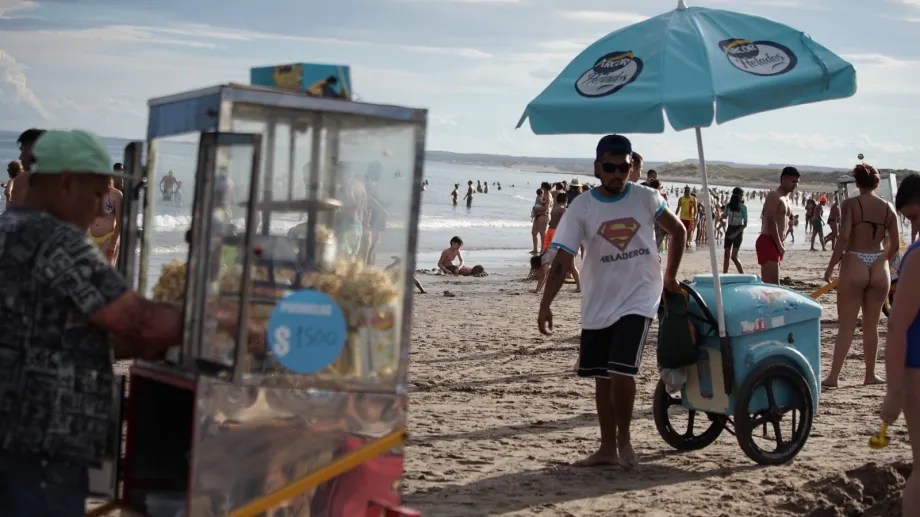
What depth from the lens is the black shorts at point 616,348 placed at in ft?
20.9

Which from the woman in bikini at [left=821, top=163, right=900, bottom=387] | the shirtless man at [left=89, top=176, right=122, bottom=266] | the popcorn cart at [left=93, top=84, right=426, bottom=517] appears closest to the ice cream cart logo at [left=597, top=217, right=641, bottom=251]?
the popcorn cart at [left=93, top=84, right=426, bottom=517]

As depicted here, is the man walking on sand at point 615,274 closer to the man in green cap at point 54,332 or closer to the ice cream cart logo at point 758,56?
the ice cream cart logo at point 758,56

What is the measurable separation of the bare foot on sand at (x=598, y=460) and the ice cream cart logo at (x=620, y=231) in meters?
1.12

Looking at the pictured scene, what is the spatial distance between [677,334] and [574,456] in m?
0.95

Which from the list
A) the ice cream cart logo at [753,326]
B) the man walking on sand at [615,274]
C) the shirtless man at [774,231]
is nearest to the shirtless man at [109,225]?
the man walking on sand at [615,274]

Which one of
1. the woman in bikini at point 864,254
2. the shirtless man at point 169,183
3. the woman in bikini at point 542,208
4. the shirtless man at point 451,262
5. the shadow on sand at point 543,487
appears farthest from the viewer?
the woman in bikini at point 542,208

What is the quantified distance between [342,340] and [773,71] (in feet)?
11.3

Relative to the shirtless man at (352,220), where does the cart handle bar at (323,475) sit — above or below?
below

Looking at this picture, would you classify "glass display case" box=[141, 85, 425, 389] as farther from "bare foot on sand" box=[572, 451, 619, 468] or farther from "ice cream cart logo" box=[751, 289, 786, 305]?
"ice cream cart logo" box=[751, 289, 786, 305]

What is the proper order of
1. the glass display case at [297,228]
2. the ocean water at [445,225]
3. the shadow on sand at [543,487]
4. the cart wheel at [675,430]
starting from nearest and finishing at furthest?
1. the glass display case at [297,228]
2. the ocean water at [445,225]
3. the shadow on sand at [543,487]
4. the cart wheel at [675,430]

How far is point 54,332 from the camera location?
338cm

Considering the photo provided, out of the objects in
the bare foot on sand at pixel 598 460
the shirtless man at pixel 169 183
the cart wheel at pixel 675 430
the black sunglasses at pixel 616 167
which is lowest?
the bare foot on sand at pixel 598 460

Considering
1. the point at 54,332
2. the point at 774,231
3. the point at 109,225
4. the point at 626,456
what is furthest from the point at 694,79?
the point at 774,231

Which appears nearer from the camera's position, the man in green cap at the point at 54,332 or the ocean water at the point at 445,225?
the man in green cap at the point at 54,332
